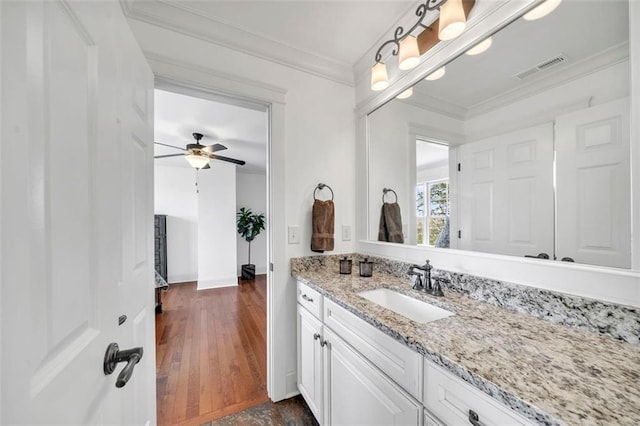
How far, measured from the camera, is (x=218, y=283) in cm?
459

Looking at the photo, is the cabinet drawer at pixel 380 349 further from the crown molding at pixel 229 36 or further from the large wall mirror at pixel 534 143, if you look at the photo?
the crown molding at pixel 229 36

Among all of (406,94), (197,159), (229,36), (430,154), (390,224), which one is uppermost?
(229,36)

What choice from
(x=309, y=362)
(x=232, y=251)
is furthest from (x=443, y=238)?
(x=232, y=251)

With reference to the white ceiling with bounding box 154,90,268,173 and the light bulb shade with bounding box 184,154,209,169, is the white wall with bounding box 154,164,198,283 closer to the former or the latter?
the white ceiling with bounding box 154,90,268,173

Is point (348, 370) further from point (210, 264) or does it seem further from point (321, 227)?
point (210, 264)

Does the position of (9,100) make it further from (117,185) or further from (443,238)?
(443,238)

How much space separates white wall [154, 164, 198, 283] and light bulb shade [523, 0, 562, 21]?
541cm

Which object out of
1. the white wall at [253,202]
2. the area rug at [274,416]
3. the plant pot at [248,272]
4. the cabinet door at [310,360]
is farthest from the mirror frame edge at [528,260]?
the white wall at [253,202]

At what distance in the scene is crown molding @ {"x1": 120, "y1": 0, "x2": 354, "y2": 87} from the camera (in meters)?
1.38

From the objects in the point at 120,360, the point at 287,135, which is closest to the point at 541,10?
the point at 287,135

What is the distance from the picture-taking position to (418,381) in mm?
779

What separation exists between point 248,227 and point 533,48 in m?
5.12

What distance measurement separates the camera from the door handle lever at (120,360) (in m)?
0.63

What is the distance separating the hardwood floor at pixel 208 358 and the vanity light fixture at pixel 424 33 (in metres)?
2.39
